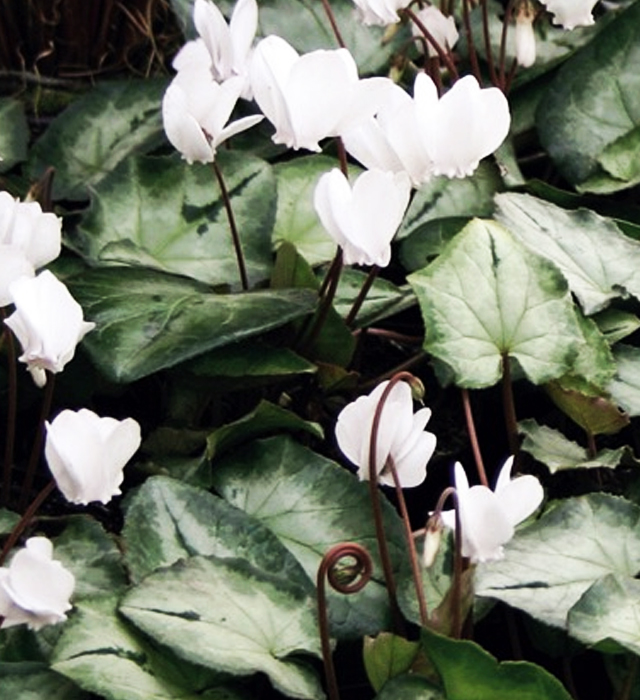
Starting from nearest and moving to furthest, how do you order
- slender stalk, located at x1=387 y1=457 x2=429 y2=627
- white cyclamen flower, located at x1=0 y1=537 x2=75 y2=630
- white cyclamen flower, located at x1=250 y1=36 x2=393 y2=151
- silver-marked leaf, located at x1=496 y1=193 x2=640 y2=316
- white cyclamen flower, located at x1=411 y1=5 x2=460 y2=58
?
1. white cyclamen flower, located at x1=0 y1=537 x2=75 y2=630
2. slender stalk, located at x1=387 y1=457 x2=429 y2=627
3. white cyclamen flower, located at x1=250 y1=36 x2=393 y2=151
4. silver-marked leaf, located at x1=496 y1=193 x2=640 y2=316
5. white cyclamen flower, located at x1=411 y1=5 x2=460 y2=58

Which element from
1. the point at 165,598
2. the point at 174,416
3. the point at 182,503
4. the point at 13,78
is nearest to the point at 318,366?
the point at 174,416

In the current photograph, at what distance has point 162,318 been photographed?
5.05ft

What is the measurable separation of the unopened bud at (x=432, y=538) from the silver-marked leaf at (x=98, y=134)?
0.78 meters

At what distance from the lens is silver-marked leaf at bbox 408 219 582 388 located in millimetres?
1528

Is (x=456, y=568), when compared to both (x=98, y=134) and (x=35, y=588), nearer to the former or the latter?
(x=35, y=588)

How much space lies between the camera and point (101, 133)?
201cm

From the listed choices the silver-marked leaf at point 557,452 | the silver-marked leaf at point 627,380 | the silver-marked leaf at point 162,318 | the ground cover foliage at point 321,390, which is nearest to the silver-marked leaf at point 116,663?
the ground cover foliage at point 321,390

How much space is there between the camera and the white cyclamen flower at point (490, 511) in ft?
4.22

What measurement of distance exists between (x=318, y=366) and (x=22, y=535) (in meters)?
0.31

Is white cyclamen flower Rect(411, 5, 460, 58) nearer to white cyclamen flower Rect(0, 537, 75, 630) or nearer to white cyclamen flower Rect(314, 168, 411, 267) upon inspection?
white cyclamen flower Rect(314, 168, 411, 267)

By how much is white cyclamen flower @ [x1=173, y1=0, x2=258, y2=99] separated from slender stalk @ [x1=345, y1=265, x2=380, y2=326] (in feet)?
0.66

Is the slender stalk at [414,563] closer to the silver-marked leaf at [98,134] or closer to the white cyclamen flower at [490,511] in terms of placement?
the white cyclamen flower at [490,511]


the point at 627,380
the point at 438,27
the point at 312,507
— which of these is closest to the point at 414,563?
the point at 312,507

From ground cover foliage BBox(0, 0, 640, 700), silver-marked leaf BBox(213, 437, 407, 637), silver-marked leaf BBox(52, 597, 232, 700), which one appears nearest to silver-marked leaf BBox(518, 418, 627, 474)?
ground cover foliage BBox(0, 0, 640, 700)
